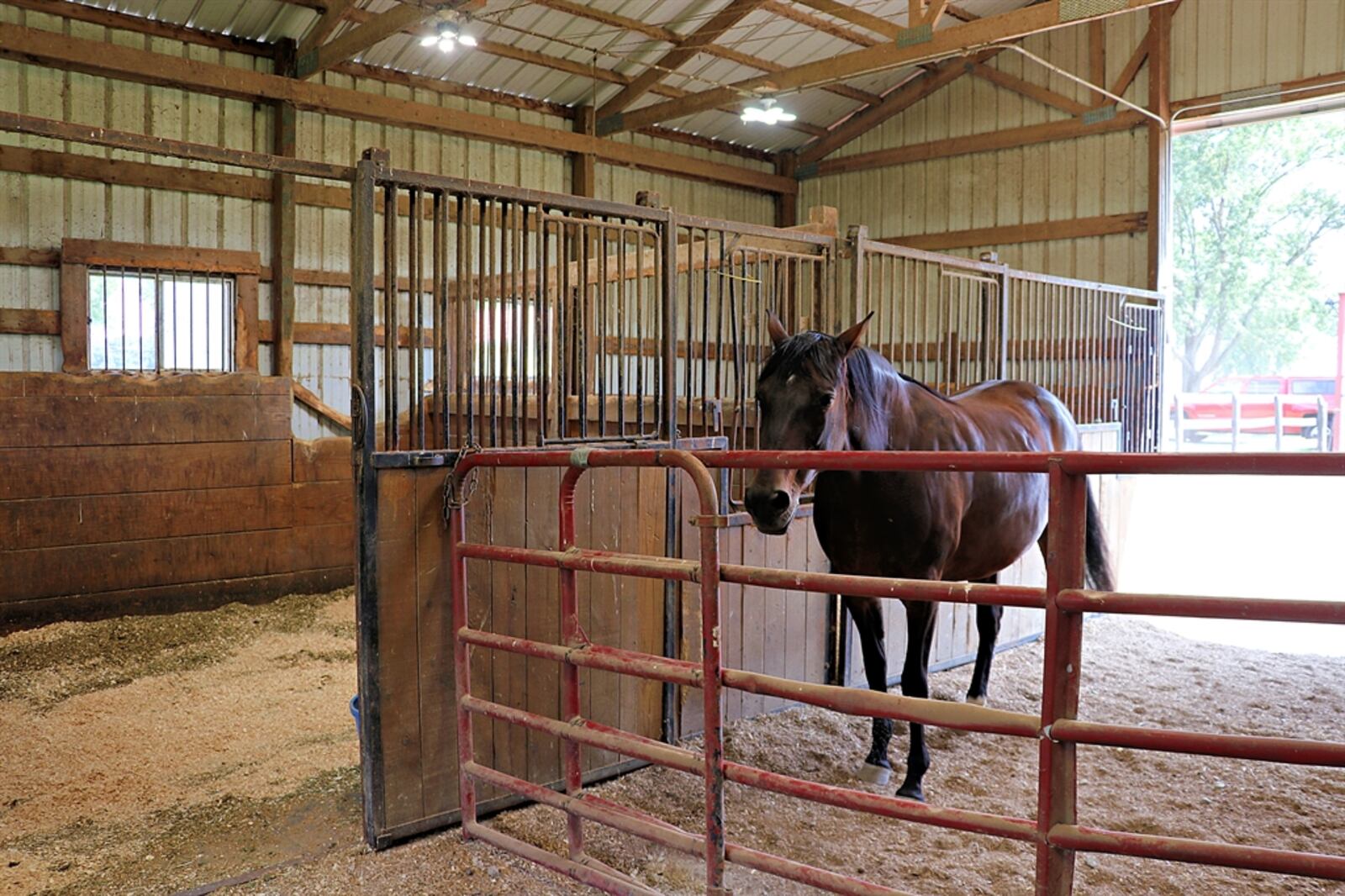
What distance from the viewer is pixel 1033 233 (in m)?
10.1

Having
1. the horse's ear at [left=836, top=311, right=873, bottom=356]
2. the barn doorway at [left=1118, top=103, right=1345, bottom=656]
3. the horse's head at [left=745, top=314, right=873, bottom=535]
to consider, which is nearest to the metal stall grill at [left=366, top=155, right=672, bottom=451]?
the horse's head at [left=745, top=314, right=873, bottom=535]

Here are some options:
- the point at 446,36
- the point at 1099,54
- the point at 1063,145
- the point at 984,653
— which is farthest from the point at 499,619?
the point at 1099,54

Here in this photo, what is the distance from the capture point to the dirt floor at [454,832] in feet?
7.43

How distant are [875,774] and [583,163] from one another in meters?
8.10

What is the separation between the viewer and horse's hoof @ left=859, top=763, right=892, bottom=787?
287 centimetres

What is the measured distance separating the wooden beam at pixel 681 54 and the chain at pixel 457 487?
729 cm

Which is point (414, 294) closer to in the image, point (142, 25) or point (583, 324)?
point (583, 324)

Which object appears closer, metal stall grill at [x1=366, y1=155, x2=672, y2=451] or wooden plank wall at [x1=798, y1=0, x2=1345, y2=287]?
metal stall grill at [x1=366, y1=155, x2=672, y2=451]

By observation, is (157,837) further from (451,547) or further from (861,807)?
(861,807)

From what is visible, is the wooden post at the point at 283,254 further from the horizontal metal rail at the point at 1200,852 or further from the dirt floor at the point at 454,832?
the horizontal metal rail at the point at 1200,852

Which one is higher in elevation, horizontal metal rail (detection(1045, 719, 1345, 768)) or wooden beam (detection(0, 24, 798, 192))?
wooden beam (detection(0, 24, 798, 192))

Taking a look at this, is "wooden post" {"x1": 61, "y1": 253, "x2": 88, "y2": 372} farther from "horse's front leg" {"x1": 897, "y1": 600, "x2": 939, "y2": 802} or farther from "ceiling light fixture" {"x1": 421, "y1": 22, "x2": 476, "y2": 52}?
"horse's front leg" {"x1": 897, "y1": 600, "x2": 939, "y2": 802}

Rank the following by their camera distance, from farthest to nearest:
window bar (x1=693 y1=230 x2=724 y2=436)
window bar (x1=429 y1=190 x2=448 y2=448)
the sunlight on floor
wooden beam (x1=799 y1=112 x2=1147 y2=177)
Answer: wooden beam (x1=799 y1=112 x2=1147 y2=177), the sunlight on floor, window bar (x1=693 y1=230 x2=724 y2=436), window bar (x1=429 y1=190 x2=448 y2=448)

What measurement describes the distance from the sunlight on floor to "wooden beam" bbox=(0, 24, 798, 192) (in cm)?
640
